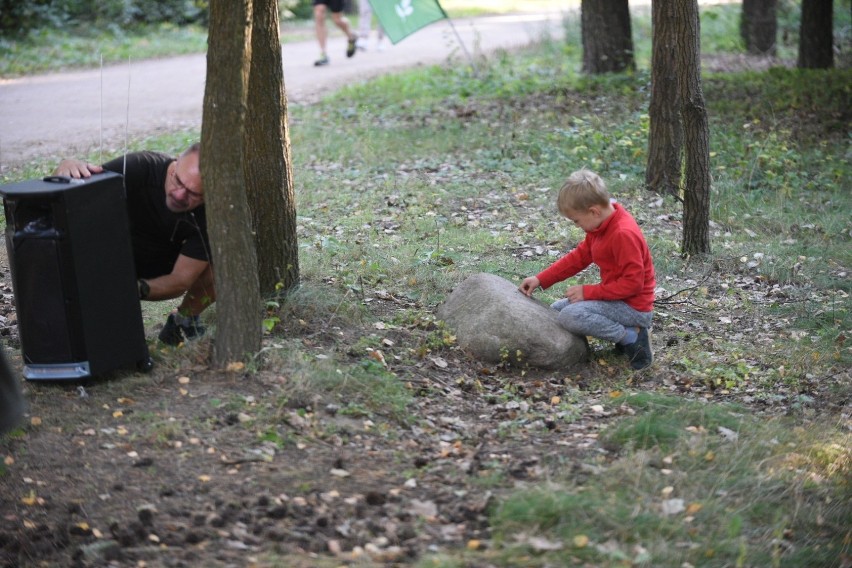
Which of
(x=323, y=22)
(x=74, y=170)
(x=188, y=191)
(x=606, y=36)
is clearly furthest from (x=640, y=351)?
(x=323, y=22)

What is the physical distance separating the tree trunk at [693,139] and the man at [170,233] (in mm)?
4266

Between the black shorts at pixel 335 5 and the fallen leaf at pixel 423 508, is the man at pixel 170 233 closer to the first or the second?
the fallen leaf at pixel 423 508

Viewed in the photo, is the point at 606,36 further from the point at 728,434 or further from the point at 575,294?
the point at 728,434

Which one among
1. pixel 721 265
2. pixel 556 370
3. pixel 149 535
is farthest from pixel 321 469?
pixel 721 265

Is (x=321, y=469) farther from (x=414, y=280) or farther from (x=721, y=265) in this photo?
(x=721, y=265)

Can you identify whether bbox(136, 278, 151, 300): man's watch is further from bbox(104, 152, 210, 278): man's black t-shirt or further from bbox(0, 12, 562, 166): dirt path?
bbox(0, 12, 562, 166): dirt path

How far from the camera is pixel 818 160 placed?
10.7m

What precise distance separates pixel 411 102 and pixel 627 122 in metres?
3.37

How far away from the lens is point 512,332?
5617mm

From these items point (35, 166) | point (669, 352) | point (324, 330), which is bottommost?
point (669, 352)

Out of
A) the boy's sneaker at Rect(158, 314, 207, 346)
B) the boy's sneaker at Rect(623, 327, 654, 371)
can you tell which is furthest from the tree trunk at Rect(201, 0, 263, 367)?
the boy's sneaker at Rect(623, 327, 654, 371)

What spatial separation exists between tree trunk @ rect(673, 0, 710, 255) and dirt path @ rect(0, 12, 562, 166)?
492 centimetres

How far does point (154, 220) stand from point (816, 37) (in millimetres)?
11890

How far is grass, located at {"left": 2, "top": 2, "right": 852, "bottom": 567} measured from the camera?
3871 millimetres
